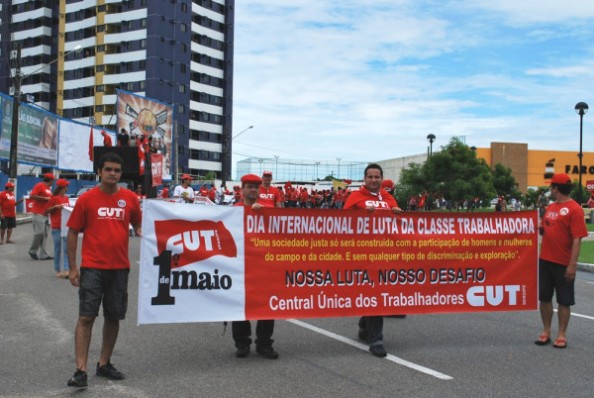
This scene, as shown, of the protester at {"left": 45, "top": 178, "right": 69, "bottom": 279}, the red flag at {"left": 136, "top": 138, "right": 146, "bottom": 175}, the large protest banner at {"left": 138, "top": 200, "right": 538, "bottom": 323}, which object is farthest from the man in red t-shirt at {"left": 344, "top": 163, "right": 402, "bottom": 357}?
the red flag at {"left": 136, "top": 138, "right": 146, "bottom": 175}

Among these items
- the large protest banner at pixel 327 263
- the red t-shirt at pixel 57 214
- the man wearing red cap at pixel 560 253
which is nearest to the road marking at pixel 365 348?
the large protest banner at pixel 327 263

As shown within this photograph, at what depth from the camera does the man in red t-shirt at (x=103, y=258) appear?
507 cm

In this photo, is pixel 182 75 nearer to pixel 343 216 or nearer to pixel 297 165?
pixel 297 165

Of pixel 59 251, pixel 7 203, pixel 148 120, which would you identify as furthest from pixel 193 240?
pixel 148 120

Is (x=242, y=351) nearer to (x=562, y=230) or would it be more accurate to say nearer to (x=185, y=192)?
(x=562, y=230)

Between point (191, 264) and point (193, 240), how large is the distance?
23cm

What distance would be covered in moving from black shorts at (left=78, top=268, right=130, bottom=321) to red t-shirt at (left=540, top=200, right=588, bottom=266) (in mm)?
4448

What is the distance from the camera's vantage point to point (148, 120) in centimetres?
4456

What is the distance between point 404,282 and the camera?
6.59 meters

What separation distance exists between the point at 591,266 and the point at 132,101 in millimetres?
33589

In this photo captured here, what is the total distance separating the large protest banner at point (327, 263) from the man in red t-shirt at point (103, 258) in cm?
42

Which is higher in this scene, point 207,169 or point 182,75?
point 182,75

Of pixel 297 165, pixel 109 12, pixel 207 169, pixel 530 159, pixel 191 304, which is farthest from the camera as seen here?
pixel 297 165

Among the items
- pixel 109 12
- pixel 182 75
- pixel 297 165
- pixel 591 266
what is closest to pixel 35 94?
pixel 109 12
